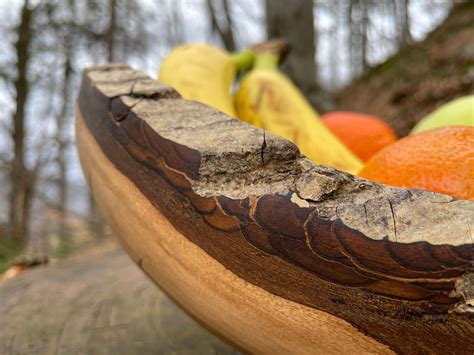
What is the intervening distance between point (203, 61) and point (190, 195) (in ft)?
1.35

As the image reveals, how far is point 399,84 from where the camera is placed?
145 cm

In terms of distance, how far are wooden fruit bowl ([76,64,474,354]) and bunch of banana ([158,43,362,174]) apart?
22 cm

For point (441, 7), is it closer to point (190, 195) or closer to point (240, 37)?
point (240, 37)

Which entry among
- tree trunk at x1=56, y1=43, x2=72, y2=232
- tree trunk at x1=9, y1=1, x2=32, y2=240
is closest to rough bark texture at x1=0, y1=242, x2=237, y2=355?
tree trunk at x1=9, y1=1, x2=32, y2=240

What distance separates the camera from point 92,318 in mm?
634

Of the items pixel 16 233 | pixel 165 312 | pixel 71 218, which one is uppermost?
pixel 165 312

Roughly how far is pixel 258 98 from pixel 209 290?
41 centimetres

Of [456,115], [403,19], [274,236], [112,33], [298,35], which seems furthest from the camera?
[403,19]

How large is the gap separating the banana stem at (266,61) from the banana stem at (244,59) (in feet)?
0.04

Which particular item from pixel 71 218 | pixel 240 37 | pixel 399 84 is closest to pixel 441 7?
pixel 240 37

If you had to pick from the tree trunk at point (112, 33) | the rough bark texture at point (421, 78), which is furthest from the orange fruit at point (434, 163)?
the tree trunk at point (112, 33)

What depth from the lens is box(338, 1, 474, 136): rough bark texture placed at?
1146mm

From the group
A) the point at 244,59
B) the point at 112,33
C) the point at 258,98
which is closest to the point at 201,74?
the point at 258,98

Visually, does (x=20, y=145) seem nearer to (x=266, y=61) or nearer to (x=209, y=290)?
(x=266, y=61)
